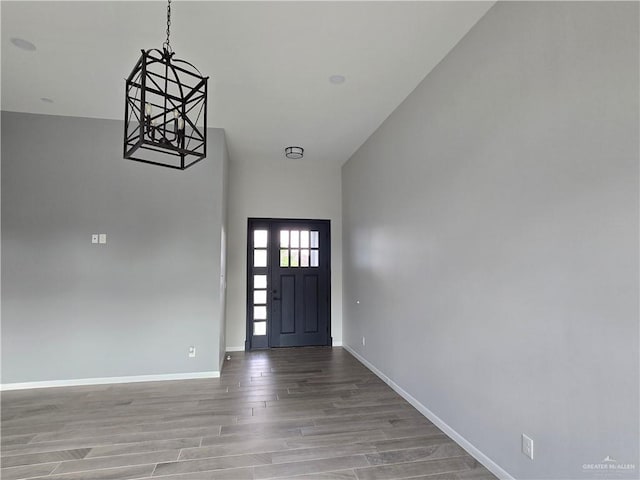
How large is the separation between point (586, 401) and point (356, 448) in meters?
1.57

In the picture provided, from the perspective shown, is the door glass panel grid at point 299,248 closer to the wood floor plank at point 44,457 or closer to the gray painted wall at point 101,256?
the gray painted wall at point 101,256

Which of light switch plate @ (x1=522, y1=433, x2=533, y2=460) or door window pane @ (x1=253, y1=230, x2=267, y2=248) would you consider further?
door window pane @ (x1=253, y1=230, x2=267, y2=248)

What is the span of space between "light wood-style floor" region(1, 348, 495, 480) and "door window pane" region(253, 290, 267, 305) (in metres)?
1.69

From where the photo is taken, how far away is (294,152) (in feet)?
16.7

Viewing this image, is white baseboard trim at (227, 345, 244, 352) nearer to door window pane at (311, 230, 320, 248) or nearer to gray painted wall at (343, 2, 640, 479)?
door window pane at (311, 230, 320, 248)

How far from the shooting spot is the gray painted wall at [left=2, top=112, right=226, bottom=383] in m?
3.78

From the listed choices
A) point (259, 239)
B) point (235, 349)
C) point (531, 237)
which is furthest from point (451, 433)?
point (259, 239)

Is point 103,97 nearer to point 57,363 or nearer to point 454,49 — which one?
point 57,363

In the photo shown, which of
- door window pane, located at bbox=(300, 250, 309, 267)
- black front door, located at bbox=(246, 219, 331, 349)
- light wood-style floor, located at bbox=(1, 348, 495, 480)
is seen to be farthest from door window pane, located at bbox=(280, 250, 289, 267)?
light wood-style floor, located at bbox=(1, 348, 495, 480)

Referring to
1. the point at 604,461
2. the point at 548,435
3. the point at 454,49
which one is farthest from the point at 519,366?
the point at 454,49

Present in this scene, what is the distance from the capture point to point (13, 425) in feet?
9.40

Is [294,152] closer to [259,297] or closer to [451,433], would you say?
[259,297]

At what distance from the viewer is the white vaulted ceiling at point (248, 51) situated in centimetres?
229

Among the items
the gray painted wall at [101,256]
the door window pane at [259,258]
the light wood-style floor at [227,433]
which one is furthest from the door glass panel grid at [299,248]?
the light wood-style floor at [227,433]
